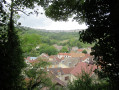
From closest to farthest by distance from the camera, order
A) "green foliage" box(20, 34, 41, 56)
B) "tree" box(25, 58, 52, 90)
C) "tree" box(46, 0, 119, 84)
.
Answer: "tree" box(46, 0, 119, 84) < "green foliage" box(20, 34, 41, 56) < "tree" box(25, 58, 52, 90)

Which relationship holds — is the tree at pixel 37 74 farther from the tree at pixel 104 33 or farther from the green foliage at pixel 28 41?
the tree at pixel 104 33

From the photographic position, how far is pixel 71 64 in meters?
29.2

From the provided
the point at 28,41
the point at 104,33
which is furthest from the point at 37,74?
the point at 104,33

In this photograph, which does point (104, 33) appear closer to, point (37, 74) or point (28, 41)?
point (28, 41)

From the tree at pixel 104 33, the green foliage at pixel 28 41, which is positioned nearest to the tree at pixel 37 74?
Answer: the green foliage at pixel 28 41

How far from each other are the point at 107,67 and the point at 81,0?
2.82m

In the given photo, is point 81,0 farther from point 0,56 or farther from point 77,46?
point 77,46

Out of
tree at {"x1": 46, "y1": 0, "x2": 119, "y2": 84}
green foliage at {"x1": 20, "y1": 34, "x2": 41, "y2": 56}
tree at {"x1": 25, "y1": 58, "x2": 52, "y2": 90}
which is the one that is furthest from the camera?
tree at {"x1": 25, "y1": 58, "x2": 52, "y2": 90}

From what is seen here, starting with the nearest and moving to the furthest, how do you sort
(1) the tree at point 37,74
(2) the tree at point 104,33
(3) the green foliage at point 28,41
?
(2) the tree at point 104,33, (3) the green foliage at point 28,41, (1) the tree at point 37,74

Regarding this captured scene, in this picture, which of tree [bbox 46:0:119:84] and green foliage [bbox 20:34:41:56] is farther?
green foliage [bbox 20:34:41:56]

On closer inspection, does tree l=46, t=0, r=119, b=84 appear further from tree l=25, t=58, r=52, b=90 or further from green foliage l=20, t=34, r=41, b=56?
tree l=25, t=58, r=52, b=90

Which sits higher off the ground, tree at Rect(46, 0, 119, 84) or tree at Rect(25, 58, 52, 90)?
tree at Rect(46, 0, 119, 84)

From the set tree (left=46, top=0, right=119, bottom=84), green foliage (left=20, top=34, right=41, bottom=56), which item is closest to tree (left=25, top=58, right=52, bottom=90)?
green foliage (left=20, top=34, right=41, bottom=56)

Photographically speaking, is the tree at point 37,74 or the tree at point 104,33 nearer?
the tree at point 104,33
